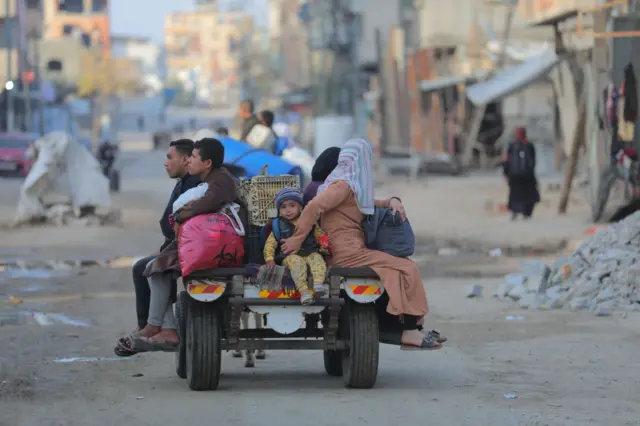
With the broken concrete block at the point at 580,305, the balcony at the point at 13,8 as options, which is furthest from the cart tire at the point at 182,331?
the balcony at the point at 13,8

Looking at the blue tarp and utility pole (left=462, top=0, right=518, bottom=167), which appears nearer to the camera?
the blue tarp

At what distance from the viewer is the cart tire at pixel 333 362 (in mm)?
10633

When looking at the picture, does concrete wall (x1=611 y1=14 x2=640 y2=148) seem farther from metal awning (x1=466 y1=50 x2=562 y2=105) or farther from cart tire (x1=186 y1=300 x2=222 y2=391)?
cart tire (x1=186 y1=300 x2=222 y2=391)

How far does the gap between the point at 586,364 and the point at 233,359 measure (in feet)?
8.87

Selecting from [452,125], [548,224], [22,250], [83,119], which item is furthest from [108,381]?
[83,119]

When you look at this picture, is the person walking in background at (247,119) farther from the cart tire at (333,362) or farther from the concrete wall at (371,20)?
the concrete wall at (371,20)

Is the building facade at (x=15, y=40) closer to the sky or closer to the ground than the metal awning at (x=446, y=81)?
closer to the sky

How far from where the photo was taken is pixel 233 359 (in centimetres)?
1193

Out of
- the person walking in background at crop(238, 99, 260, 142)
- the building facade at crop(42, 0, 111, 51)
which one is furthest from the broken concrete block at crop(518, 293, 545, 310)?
the building facade at crop(42, 0, 111, 51)

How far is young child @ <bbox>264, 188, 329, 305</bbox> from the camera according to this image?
9367 millimetres

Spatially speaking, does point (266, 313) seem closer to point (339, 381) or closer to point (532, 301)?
point (339, 381)

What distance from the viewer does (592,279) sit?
49.7ft

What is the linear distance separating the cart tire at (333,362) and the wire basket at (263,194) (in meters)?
1.27

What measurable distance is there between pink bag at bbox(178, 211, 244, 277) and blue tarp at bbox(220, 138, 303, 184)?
3.58m
